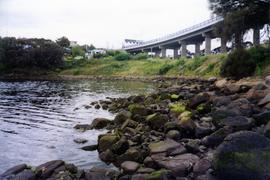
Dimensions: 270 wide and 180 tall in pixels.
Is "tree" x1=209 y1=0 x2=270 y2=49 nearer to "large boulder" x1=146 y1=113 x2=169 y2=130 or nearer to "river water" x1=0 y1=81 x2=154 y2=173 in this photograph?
"river water" x1=0 y1=81 x2=154 y2=173

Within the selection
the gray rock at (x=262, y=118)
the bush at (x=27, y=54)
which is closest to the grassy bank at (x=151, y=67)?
the bush at (x=27, y=54)

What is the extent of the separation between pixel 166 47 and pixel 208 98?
4076 inches

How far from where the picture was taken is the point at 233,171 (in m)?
10.8

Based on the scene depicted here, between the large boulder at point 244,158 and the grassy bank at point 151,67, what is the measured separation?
42027mm

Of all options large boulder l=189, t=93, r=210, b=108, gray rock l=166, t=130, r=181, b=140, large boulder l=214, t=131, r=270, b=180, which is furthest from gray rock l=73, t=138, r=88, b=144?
large boulder l=214, t=131, r=270, b=180

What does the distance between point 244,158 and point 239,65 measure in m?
29.3

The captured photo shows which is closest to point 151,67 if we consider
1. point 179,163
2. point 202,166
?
point 179,163

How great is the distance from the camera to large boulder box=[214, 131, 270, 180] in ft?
34.7

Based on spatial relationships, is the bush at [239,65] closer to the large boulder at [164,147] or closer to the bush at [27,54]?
the large boulder at [164,147]

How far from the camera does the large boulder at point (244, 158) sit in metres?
10.6

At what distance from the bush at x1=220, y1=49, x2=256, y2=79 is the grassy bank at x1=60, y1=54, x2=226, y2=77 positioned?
12337 millimetres

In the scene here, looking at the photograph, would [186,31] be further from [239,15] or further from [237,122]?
[237,122]

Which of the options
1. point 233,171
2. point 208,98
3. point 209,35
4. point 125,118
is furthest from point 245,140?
point 209,35

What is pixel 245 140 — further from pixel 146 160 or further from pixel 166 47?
pixel 166 47
